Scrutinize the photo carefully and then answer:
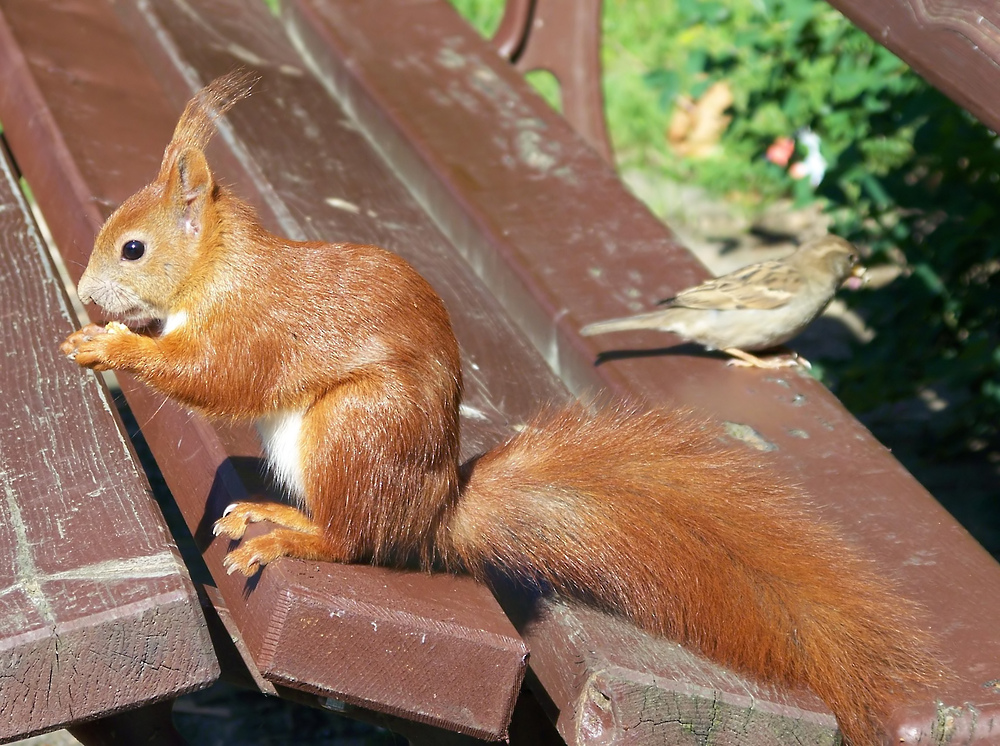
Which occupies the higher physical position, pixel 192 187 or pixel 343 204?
pixel 192 187

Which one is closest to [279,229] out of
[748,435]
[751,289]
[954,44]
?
[748,435]

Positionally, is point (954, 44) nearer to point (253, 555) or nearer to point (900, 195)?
point (253, 555)

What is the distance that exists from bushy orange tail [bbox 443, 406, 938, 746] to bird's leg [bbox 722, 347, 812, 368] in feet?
1.88

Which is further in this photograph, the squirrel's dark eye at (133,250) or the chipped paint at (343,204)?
the chipped paint at (343,204)

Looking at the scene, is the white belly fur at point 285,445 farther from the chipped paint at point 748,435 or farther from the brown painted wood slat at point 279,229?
the chipped paint at point 748,435

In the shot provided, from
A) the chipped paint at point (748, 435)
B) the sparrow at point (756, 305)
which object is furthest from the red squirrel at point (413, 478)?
the sparrow at point (756, 305)

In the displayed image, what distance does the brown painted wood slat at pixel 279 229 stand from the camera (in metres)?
1.14

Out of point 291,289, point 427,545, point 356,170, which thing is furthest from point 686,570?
point 356,170

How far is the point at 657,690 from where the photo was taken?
1196 mm

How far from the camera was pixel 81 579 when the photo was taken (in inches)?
43.1

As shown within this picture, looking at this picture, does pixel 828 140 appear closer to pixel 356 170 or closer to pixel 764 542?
pixel 356 170

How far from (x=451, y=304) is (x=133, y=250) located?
0.66 meters

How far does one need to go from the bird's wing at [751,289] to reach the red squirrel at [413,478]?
0.69m

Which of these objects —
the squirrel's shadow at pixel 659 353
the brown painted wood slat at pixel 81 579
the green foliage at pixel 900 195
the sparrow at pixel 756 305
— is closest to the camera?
the brown painted wood slat at pixel 81 579
